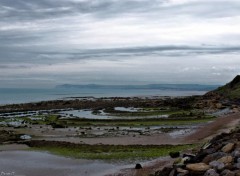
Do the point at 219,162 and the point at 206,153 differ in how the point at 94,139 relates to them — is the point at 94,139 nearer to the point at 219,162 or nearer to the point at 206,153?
the point at 206,153

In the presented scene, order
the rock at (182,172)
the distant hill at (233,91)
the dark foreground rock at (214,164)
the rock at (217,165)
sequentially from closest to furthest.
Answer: the dark foreground rock at (214,164) < the rock at (217,165) < the rock at (182,172) < the distant hill at (233,91)

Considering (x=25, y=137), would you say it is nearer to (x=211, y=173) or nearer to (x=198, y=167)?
(x=198, y=167)

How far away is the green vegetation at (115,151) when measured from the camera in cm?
3089

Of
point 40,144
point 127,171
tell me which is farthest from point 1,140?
point 127,171

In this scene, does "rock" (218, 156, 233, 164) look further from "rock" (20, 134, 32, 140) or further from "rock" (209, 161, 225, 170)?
"rock" (20, 134, 32, 140)

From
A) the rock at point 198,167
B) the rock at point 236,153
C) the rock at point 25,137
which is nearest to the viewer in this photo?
the rock at point 198,167

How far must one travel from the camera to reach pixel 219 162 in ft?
58.5

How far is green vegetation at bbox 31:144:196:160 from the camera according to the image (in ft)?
101

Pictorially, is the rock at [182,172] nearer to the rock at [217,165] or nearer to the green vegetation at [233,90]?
the rock at [217,165]

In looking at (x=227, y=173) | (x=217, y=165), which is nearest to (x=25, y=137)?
(x=217, y=165)

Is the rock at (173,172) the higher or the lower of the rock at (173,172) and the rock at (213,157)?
the lower

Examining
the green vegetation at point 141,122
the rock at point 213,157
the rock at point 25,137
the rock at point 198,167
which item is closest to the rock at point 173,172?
the rock at point 198,167

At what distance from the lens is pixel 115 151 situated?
33500mm

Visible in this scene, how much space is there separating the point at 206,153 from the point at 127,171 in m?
6.18
